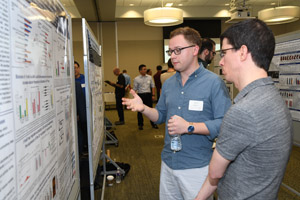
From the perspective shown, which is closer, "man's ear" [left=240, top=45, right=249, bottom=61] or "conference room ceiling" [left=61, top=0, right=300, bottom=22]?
"man's ear" [left=240, top=45, right=249, bottom=61]

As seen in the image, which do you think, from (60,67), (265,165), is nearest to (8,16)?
(60,67)

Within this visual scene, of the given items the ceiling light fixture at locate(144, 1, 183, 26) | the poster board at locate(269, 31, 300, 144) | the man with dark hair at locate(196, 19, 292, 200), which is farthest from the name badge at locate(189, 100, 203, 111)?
the ceiling light fixture at locate(144, 1, 183, 26)

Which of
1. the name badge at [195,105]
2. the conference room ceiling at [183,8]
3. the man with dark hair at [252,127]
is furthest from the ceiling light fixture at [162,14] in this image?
the man with dark hair at [252,127]

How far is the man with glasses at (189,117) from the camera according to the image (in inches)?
58.8

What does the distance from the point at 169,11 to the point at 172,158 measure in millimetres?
5388

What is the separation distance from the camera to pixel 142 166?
3.87m

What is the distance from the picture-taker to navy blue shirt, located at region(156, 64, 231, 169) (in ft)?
4.98

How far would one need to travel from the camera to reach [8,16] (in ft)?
1.97

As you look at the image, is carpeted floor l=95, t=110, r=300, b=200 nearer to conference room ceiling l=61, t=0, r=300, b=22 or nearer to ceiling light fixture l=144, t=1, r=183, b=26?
ceiling light fixture l=144, t=1, r=183, b=26

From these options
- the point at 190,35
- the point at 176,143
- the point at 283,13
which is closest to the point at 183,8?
the point at 283,13

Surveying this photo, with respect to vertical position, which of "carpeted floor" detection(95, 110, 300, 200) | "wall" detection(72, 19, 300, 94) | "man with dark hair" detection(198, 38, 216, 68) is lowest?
"carpeted floor" detection(95, 110, 300, 200)

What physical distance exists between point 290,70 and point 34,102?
240 cm

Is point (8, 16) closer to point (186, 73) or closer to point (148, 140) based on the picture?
point (186, 73)

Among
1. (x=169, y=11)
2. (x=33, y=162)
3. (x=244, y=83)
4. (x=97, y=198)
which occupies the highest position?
(x=169, y=11)
